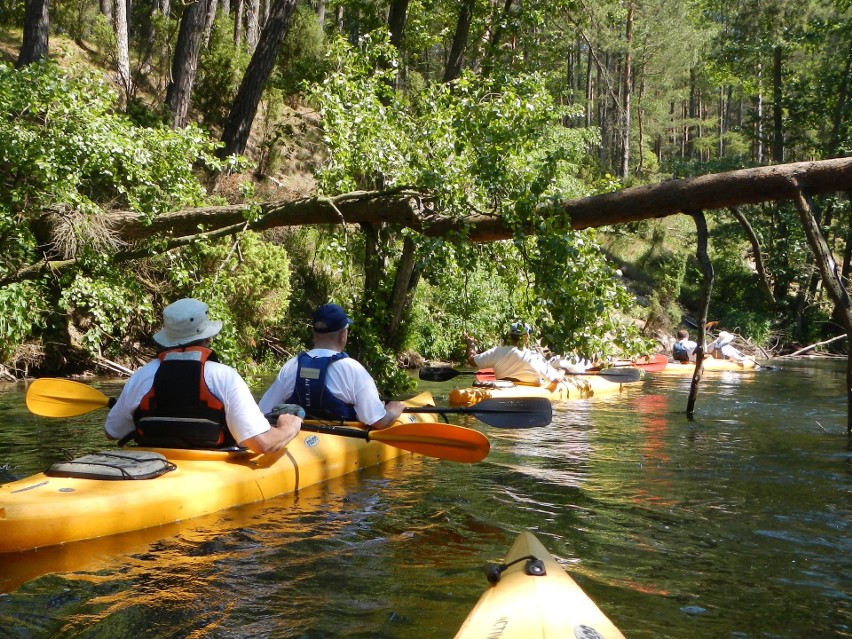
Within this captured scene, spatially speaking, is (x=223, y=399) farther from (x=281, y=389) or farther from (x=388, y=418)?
(x=388, y=418)

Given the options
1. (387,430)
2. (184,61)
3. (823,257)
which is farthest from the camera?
(184,61)

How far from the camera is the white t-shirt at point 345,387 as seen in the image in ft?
19.7

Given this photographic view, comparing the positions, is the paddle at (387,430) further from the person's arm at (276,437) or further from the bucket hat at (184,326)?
the bucket hat at (184,326)

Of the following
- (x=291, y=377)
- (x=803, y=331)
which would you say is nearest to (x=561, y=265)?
(x=291, y=377)

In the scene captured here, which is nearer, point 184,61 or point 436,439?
point 436,439

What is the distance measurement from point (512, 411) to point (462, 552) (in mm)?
2178

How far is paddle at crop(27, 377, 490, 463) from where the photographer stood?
585 centimetres

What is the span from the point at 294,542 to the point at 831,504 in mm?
3665

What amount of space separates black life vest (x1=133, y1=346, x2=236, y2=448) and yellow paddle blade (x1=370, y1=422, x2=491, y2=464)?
1.24m

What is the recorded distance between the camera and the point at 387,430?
5.88 m

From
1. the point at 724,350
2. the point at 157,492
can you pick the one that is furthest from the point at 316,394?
the point at 724,350

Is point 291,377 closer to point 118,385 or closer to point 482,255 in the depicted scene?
point 482,255

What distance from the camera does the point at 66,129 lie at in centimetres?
894

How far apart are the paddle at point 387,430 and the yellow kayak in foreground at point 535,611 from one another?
2.80m
